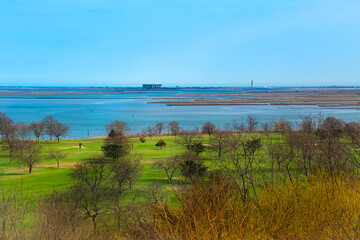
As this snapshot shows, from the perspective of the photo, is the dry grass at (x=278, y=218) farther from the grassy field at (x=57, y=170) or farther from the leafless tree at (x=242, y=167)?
the grassy field at (x=57, y=170)

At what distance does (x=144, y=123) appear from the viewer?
266 feet

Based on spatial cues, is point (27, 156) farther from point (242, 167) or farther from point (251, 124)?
point (251, 124)

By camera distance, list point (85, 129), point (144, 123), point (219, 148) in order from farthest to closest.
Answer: point (144, 123) < point (85, 129) < point (219, 148)

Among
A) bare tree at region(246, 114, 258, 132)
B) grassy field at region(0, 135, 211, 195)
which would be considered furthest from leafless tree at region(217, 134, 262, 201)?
bare tree at region(246, 114, 258, 132)

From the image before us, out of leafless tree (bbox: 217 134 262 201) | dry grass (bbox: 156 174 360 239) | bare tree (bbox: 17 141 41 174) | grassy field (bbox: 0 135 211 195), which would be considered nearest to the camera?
dry grass (bbox: 156 174 360 239)

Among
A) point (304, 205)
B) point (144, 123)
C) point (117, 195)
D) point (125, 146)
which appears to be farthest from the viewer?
point (144, 123)

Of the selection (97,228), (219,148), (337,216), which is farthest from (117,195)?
(219,148)

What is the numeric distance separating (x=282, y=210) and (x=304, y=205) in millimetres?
764

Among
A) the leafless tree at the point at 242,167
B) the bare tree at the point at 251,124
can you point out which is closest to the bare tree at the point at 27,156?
the leafless tree at the point at 242,167

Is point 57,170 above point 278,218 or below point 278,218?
below

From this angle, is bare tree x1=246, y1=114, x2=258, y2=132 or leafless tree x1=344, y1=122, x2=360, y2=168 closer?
leafless tree x1=344, y1=122, x2=360, y2=168

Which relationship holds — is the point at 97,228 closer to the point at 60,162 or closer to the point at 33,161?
the point at 33,161

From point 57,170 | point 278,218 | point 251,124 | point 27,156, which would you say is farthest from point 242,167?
point 251,124

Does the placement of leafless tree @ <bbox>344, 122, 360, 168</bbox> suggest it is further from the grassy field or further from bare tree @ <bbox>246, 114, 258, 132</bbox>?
bare tree @ <bbox>246, 114, 258, 132</bbox>
